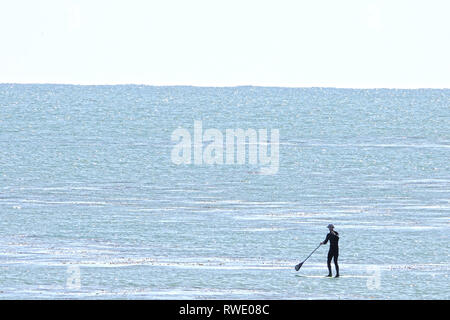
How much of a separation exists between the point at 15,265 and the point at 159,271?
4305 mm

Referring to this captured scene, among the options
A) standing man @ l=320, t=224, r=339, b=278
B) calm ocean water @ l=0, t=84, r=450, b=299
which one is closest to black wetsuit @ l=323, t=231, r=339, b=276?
standing man @ l=320, t=224, r=339, b=278

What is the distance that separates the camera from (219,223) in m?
45.8

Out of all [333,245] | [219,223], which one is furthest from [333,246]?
[219,223]

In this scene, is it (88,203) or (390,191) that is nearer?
(88,203)

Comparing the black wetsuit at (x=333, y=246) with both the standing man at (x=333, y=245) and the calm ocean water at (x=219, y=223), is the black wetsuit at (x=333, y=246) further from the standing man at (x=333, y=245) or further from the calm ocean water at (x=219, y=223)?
the calm ocean water at (x=219, y=223)

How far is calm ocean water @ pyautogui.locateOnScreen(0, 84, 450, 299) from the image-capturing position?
103ft

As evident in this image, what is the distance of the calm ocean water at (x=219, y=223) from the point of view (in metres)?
31.3

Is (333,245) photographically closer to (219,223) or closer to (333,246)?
(333,246)

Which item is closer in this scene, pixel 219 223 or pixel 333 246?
pixel 333 246

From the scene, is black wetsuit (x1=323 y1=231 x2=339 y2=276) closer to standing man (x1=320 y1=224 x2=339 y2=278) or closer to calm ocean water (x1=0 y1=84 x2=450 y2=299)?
standing man (x1=320 y1=224 x2=339 y2=278)

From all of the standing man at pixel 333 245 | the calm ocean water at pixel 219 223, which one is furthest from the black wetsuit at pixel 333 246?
the calm ocean water at pixel 219 223
